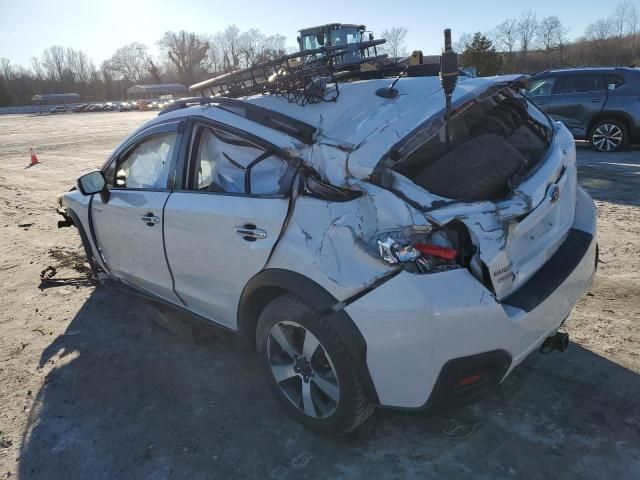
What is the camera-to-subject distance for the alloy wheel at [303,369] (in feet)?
7.91

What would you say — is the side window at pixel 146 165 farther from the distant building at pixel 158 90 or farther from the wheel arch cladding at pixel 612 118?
the distant building at pixel 158 90

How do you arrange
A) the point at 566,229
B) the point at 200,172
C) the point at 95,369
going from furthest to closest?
1. the point at 95,369
2. the point at 200,172
3. the point at 566,229

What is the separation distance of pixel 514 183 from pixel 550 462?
4.32 feet

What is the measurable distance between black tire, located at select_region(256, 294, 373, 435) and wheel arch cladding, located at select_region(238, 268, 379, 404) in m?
0.03

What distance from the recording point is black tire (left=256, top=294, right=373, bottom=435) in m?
2.25

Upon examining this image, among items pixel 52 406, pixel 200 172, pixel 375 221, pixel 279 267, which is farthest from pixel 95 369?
pixel 375 221

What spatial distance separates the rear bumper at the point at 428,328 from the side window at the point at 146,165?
6.03 ft

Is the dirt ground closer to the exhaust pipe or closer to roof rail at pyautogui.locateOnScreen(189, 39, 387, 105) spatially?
the exhaust pipe

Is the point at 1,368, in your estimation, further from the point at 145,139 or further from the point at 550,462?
the point at 550,462

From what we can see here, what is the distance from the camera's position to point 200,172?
10.2ft

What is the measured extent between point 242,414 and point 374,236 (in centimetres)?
140

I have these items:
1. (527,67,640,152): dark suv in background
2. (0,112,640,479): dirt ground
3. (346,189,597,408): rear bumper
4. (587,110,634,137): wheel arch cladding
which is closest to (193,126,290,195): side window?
(346,189,597,408): rear bumper

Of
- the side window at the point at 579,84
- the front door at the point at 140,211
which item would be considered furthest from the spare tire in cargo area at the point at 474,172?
the side window at the point at 579,84

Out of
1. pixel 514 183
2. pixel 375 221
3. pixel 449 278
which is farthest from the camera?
pixel 514 183
